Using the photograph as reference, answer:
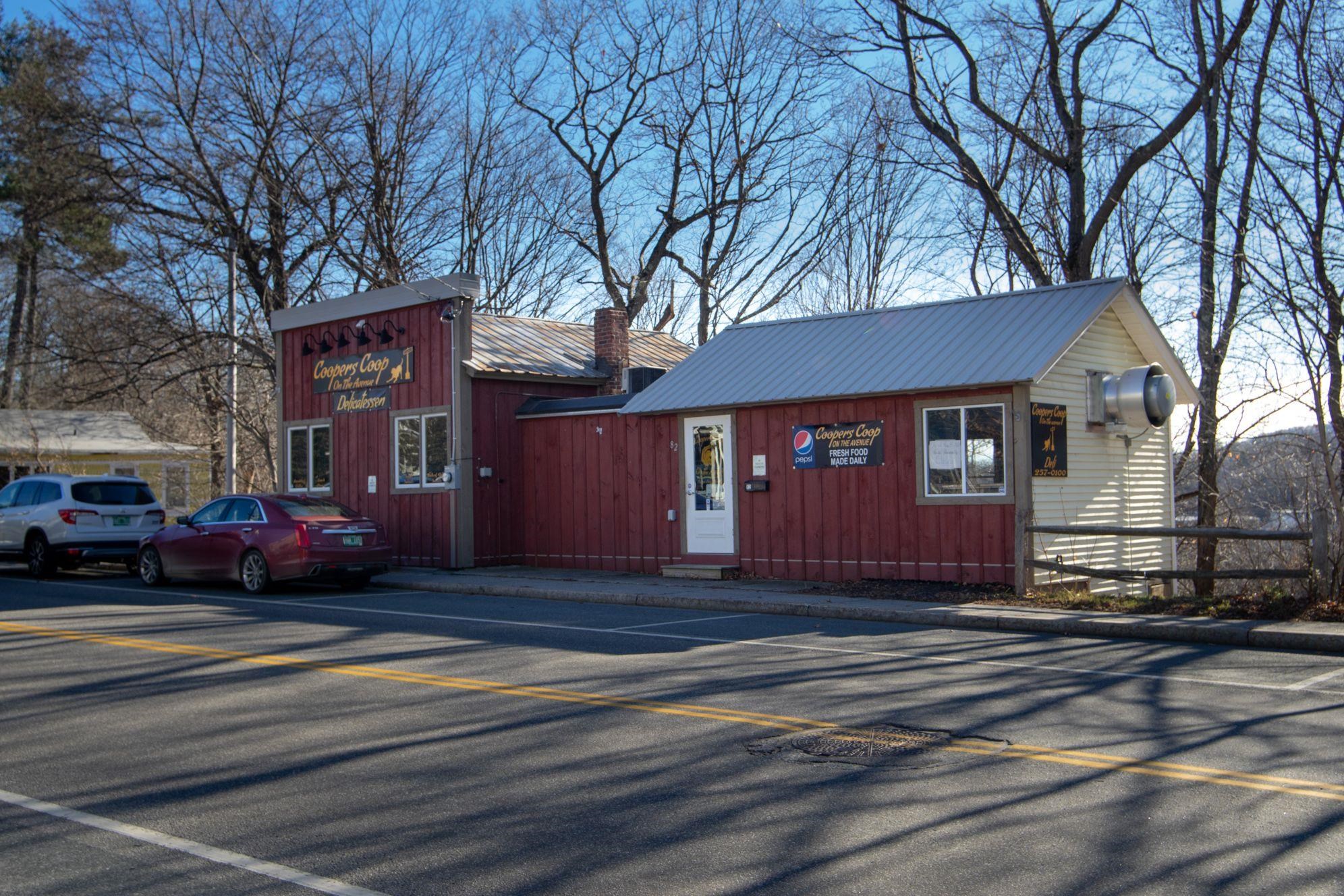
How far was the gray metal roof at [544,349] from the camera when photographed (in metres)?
22.6

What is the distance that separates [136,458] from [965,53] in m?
34.3

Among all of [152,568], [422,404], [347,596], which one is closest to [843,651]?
[347,596]

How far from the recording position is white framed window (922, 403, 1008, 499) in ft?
53.2

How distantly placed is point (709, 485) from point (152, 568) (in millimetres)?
9283

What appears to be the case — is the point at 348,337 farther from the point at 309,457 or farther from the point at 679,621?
the point at 679,621

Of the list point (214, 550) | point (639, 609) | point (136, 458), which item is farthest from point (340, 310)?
point (136, 458)

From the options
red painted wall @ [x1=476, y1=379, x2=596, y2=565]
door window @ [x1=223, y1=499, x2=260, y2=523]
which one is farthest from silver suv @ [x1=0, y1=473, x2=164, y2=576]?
red painted wall @ [x1=476, y1=379, x2=596, y2=565]

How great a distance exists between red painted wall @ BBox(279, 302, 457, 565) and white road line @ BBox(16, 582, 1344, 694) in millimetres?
5322

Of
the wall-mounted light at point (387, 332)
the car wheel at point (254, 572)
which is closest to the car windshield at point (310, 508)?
the car wheel at point (254, 572)

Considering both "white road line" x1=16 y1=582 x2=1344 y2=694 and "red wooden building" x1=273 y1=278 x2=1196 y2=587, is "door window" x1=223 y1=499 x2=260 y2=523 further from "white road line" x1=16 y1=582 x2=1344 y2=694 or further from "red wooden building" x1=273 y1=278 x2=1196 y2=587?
"red wooden building" x1=273 y1=278 x2=1196 y2=587

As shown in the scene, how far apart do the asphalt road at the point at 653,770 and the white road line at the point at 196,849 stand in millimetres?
16

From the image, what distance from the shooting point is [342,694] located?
9.25 meters

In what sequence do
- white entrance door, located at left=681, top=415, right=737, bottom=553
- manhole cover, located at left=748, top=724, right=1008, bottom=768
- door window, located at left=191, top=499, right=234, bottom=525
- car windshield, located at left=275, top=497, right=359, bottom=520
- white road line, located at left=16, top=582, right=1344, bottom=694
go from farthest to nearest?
white entrance door, located at left=681, top=415, right=737, bottom=553, door window, located at left=191, top=499, right=234, bottom=525, car windshield, located at left=275, top=497, right=359, bottom=520, white road line, located at left=16, top=582, right=1344, bottom=694, manhole cover, located at left=748, top=724, right=1008, bottom=768

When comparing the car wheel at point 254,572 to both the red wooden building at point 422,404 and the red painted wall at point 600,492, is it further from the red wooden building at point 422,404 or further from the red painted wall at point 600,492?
the red painted wall at point 600,492
